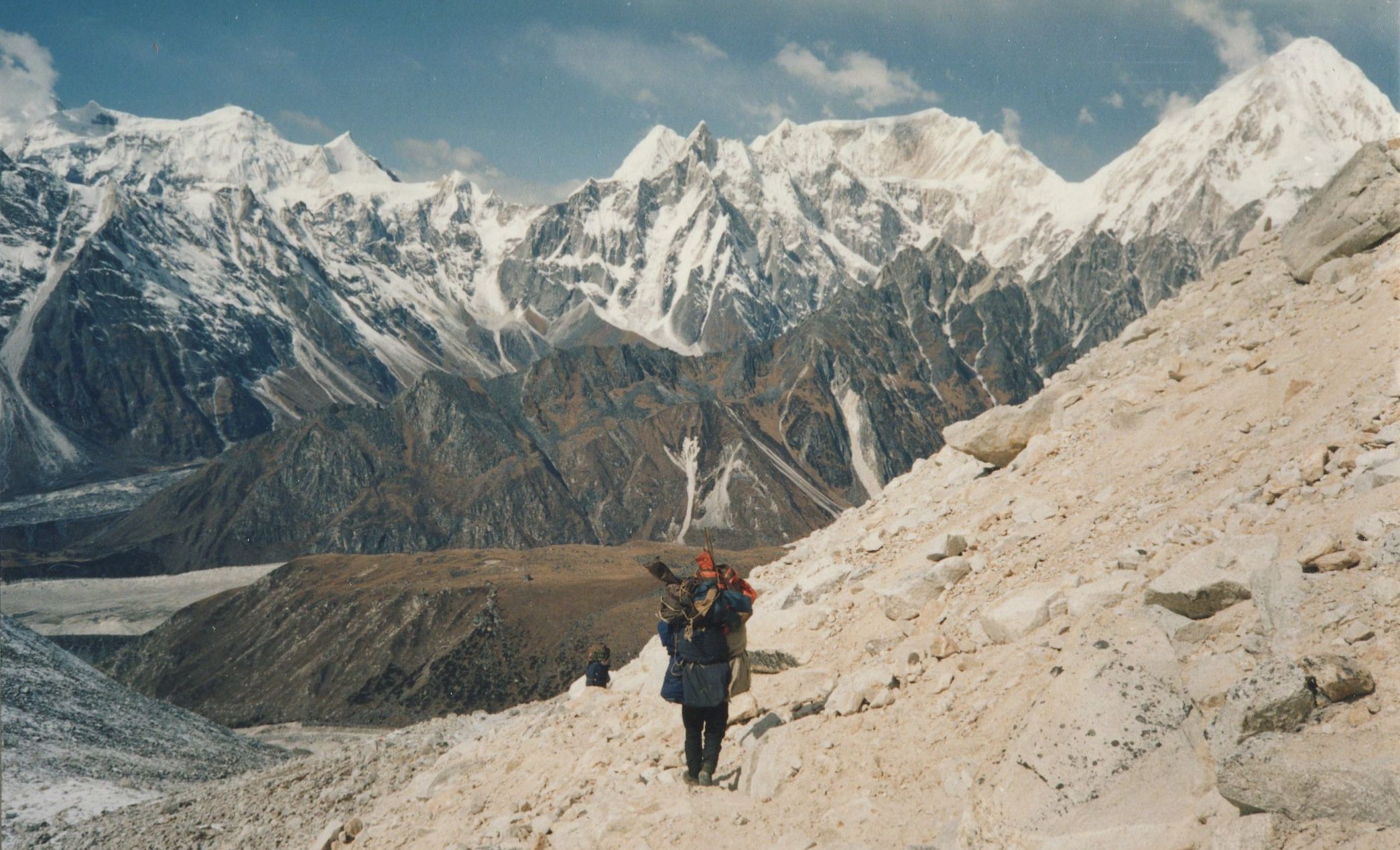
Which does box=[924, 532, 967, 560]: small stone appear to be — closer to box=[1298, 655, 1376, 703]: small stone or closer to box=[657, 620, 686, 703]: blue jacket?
box=[657, 620, 686, 703]: blue jacket

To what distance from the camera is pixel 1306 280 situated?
59.9ft

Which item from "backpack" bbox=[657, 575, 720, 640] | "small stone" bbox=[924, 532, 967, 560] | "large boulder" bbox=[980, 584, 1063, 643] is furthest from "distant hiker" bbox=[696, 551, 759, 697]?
"small stone" bbox=[924, 532, 967, 560]

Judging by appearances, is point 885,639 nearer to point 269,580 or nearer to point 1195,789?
point 1195,789

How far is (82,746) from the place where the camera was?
120 ft

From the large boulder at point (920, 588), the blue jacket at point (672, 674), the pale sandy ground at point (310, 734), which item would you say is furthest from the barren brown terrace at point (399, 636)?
the blue jacket at point (672, 674)

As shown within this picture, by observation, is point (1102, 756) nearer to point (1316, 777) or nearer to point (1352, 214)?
point (1316, 777)

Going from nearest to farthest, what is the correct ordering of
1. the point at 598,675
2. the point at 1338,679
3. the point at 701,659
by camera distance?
the point at 1338,679 → the point at 701,659 → the point at 598,675

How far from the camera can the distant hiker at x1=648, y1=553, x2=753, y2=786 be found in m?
11.5

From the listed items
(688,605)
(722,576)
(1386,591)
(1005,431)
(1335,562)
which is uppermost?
(1005,431)

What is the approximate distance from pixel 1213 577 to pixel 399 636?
12067 centimetres

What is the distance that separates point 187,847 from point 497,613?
98.2m

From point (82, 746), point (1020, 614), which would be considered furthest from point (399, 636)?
point (1020, 614)

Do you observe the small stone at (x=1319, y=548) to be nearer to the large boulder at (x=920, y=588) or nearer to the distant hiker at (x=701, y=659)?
the large boulder at (x=920, y=588)

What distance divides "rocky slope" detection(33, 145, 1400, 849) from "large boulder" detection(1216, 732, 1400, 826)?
0.6 inches
